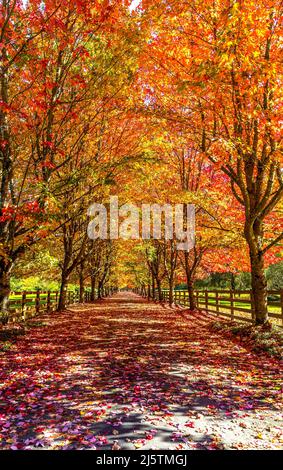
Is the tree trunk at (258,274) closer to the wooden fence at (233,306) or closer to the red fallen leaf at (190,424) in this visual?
the wooden fence at (233,306)

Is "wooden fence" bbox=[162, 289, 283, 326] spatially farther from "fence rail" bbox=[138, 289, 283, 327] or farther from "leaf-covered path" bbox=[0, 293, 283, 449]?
"leaf-covered path" bbox=[0, 293, 283, 449]

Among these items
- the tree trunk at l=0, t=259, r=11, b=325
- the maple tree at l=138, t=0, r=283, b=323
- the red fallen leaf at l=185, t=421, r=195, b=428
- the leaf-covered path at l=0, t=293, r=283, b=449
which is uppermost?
the maple tree at l=138, t=0, r=283, b=323

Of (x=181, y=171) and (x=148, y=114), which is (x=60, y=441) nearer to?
(x=148, y=114)

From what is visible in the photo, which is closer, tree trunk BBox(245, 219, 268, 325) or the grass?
the grass

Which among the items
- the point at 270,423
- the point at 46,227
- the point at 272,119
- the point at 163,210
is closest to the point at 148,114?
the point at 272,119

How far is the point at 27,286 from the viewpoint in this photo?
124ft

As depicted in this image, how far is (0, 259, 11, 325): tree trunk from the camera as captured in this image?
12191 millimetres

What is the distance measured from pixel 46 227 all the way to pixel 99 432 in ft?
25.6

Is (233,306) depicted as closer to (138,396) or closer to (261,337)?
(261,337)

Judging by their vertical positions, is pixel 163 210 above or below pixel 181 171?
below

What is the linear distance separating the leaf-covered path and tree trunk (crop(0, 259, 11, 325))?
2.78 m

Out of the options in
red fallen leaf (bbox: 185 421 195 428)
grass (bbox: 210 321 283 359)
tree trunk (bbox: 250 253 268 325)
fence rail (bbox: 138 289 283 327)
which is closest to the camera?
red fallen leaf (bbox: 185 421 195 428)

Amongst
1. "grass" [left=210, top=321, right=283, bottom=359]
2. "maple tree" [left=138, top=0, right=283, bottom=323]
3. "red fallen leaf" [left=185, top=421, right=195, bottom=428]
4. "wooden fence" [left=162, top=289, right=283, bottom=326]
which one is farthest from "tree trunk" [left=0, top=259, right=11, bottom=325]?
"red fallen leaf" [left=185, top=421, right=195, bottom=428]

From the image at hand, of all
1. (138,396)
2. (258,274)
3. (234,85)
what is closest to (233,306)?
(258,274)
